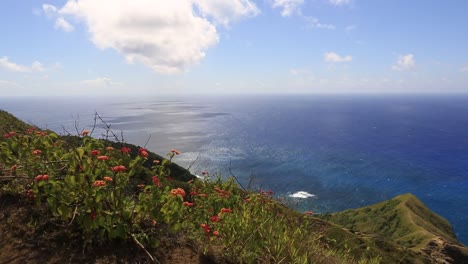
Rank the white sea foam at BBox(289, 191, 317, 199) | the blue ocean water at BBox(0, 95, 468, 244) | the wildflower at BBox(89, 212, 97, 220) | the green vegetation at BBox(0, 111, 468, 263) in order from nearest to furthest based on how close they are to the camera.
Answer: the wildflower at BBox(89, 212, 97, 220), the green vegetation at BBox(0, 111, 468, 263), the white sea foam at BBox(289, 191, 317, 199), the blue ocean water at BBox(0, 95, 468, 244)

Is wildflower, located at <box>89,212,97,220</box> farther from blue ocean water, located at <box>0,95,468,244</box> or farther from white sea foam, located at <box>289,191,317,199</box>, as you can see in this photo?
white sea foam, located at <box>289,191,317,199</box>

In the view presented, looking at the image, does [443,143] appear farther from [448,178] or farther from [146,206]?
[146,206]

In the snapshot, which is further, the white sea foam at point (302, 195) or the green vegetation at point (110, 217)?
the white sea foam at point (302, 195)

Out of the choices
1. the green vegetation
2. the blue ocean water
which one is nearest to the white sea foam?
the blue ocean water

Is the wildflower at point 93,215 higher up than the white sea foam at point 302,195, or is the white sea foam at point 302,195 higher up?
the wildflower at point 93,215

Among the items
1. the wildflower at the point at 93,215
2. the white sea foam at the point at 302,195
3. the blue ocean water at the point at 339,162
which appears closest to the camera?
the wildflower at the point at 93,215

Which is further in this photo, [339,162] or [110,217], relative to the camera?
[339,162]

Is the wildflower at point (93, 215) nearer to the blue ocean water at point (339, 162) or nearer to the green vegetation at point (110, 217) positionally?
the green vegetation at point (110, 217)

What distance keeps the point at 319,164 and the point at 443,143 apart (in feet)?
320

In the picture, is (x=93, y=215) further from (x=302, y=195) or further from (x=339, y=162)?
(x=339, y=162)

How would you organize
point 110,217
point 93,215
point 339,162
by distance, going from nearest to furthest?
point 93,215 < point 110,217 < point 339,162

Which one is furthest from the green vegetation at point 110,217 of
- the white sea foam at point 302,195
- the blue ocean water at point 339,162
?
the white sea foam at point 302,195

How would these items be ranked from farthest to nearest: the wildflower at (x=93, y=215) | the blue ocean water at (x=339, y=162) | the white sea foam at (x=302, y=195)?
the blue ocean water at (x=339, y=162)
the white sea foam at (x=302, y=195)
the wildflower at (x=93, y=215)

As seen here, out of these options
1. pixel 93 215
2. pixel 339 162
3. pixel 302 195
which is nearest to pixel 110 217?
pixel 93 215
